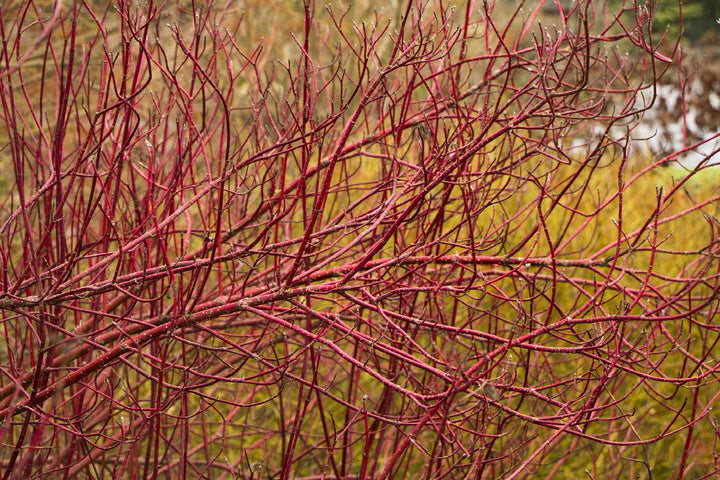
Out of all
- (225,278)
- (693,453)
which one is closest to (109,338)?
(225,278)

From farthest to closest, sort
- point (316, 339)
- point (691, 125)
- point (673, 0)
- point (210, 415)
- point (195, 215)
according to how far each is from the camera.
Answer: point (673, 0), point (691, 125), point (195, 215), point (210, 415), point (316, 339)

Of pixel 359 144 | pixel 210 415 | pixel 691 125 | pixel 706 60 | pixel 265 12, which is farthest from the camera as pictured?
pixel 691 125

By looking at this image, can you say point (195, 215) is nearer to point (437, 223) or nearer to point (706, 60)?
point (437, 223)

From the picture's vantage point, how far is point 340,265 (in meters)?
2.96

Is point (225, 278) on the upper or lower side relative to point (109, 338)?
upper

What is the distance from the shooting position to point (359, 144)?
257 cm

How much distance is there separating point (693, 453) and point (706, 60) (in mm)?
7946

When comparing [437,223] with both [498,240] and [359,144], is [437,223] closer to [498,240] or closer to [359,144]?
[498,240]

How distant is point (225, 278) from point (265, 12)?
16.1 ft

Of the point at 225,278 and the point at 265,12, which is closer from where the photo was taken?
the point at 225,278

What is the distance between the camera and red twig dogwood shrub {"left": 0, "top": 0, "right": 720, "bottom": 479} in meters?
1.78

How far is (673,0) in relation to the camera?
18484 mm

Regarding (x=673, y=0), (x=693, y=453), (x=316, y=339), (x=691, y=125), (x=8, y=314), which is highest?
(x=673, y=0)

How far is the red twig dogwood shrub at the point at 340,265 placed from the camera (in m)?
1.78
